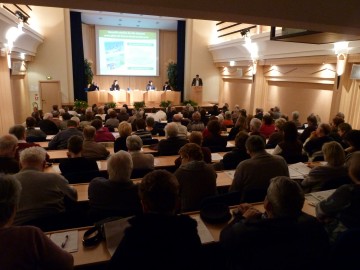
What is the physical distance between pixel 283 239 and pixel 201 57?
45.3 feet

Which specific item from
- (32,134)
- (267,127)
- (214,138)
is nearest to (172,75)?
(267,127)

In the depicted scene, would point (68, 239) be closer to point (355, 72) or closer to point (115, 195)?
point (115, 195)

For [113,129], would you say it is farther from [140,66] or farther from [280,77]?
[140,66]

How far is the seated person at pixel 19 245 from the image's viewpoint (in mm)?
1304

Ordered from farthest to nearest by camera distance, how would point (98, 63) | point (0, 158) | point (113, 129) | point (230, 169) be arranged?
point (98, 63)
point (113, 129)
point (230, 169)
point (0, 158)

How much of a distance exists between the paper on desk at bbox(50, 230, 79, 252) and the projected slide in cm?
1295

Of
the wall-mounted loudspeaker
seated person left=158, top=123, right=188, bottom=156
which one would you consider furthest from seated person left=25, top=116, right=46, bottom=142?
the wall-mounted loudspeaker

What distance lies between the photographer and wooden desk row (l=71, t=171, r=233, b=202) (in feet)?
8.78

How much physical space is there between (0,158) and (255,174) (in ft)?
8.54

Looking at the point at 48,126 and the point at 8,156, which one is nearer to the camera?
the point at 8,156

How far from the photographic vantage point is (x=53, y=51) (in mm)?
12297

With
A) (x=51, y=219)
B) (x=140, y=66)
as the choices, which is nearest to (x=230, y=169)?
(x=51, y=219)

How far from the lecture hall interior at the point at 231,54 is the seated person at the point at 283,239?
1947 millimetres

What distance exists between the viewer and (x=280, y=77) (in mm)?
9992
